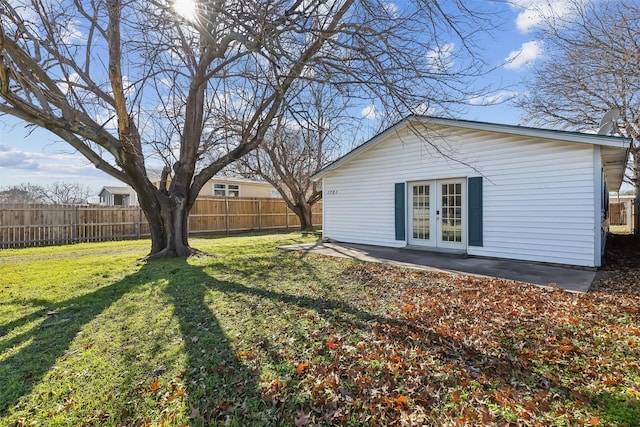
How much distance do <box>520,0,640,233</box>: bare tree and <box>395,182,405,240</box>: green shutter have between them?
278 inches

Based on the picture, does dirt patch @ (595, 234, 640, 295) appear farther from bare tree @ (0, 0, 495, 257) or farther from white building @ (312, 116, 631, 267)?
bare tree @ (0, 0, 495, 257)

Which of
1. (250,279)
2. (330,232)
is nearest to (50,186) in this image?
(330,232)

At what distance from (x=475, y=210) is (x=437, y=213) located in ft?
3.49

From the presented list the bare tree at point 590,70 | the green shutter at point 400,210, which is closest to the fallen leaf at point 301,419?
the green shutter at point 400,210

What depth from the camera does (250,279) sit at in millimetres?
6254

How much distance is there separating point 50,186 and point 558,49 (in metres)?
34.8

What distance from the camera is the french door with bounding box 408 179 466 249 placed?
8.56 m

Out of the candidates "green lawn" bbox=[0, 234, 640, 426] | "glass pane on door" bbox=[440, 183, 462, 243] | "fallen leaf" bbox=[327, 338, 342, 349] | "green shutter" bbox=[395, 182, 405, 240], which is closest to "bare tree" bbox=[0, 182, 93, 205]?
"green lawn" bbox=[0, 234, 640, 426]

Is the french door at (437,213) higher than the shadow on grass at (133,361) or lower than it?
higher

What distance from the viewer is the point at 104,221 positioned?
45.5 feet

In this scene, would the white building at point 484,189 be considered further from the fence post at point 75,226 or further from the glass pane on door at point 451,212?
the fence post at point 75,226

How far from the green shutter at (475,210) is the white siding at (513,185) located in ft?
0.43

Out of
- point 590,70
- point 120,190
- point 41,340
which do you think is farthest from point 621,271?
point 120,190

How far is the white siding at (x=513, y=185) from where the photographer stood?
669 centimetres
